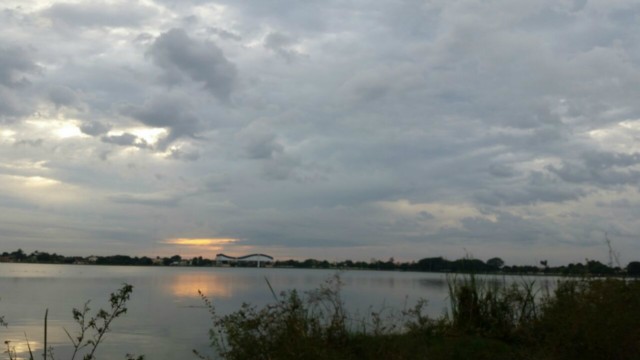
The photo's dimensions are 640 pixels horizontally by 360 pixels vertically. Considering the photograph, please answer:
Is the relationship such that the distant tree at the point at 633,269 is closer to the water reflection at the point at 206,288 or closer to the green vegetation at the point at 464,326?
the green vegetation at the point at 464,326

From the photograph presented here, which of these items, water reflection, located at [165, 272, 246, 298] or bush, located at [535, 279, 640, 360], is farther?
water reflection, located at [165, 272, 246, 298]

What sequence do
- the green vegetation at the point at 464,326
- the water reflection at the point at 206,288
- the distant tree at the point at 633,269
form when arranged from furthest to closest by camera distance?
1. the water reflection at the point at 206,288
2. the distant tree at the point at 633,269
3. the green vegetation at the point at 464,326

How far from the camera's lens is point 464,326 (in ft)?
38.9

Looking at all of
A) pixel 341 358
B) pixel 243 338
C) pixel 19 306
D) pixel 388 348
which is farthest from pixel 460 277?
pixel 19 306

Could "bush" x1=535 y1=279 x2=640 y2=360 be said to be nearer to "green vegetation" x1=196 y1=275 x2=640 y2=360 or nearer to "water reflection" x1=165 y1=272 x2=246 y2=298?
"green vegetation" x1=196 y1=275 x2=640 y2=360

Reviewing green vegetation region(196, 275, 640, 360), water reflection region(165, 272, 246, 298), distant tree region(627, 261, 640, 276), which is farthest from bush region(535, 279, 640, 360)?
water reflection region(165, 272, 246, 298)

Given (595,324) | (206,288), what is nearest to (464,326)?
(595,324)

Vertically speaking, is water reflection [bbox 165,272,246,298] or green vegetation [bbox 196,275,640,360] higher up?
green vegetation [bbox 196,275,640,360]

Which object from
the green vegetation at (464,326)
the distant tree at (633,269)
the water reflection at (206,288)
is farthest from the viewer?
the water reflection at (206,288)

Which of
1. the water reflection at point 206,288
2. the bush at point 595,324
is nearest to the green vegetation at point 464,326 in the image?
the bush at point 595,324

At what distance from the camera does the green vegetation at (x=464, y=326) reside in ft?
29.4

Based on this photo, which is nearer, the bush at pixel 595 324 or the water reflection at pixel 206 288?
the bush at pixel 595 324

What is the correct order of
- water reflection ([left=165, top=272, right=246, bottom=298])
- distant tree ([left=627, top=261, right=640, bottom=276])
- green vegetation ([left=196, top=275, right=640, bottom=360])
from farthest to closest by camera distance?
water reflection ([left=165, top=272, right=246, bottom=298])
distant tree ([left=627, top=261, right=640, bottom=276])
green vegetation ([left=196, top=275, right=640, bottom=360])

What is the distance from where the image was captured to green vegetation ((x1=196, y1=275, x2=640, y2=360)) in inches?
353
